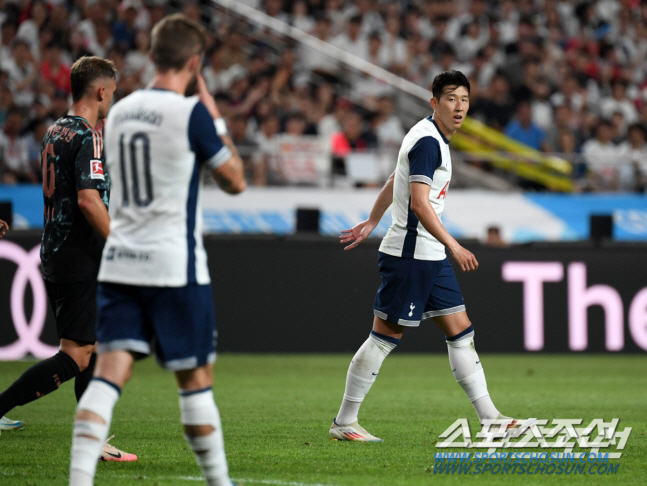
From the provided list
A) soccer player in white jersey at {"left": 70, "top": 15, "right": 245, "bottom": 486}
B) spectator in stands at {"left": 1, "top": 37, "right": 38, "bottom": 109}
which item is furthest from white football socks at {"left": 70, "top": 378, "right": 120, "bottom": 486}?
spectator in stands at {"left": 1, "top": 37, "right": 38, "bottom": 109}

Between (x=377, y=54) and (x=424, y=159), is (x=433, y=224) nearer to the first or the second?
(x=424, y=159)

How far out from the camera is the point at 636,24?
19.5 meters

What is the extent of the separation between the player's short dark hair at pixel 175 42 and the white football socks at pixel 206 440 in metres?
1.43

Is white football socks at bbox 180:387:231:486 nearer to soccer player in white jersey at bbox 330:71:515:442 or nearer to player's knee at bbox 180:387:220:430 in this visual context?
player's knee at bbox 180:387:220:430

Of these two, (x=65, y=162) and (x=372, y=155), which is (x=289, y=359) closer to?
(x=372, y=155)

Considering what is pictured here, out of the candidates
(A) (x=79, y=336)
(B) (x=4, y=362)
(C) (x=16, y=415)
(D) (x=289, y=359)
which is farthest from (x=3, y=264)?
(A) (x=79, y=336)

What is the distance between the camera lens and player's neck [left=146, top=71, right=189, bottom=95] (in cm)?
420

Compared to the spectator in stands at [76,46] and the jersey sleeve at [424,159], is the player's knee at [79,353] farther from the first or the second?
the spectator in stands at [76,46]

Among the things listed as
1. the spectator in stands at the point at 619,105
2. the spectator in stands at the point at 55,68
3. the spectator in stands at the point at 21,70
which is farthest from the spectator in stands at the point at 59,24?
the spectator in stands at the point at 619,105

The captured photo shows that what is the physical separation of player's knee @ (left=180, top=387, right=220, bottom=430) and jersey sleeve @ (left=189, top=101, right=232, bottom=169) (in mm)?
993

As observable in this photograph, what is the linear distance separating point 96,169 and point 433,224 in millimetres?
2035

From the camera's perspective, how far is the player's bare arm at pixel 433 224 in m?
5.79

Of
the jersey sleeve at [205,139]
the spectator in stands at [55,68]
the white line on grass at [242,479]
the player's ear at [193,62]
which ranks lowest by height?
the white line on grass at [242,479]

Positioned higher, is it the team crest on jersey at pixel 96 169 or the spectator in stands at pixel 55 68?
the spectator in stands at pixel 55 68
